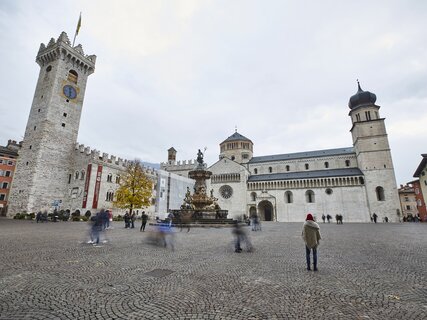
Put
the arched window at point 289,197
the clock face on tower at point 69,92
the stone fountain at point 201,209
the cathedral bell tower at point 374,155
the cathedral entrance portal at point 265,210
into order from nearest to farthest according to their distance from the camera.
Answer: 1. the stone fountain at point 201,209
2. the clock face on tower at point 69,92
3. the cathedral bell tower at point 374,155
4. the arched window at point 289,197
5. the cathedral entrance portal at point 265,210

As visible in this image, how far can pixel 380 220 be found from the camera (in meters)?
45.5

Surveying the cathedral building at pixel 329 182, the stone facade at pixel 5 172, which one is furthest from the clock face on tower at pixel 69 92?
the cathedral building at pixel 329 182

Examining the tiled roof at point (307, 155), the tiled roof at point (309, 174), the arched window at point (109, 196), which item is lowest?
the arched window at point (109, 196)

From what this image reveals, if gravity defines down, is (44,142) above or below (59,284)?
above

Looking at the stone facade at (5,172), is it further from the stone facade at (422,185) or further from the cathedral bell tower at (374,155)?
the stone facade at (422,185)

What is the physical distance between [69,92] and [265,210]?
1955 inches

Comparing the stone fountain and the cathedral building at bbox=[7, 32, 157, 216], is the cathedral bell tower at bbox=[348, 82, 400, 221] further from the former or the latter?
the cathedral building at bbox=[7, 32, 157, 216]

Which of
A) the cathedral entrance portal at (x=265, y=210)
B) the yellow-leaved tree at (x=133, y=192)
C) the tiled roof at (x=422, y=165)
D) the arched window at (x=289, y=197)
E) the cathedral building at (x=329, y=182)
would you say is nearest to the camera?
the yellow-leaved tree at (x=133, y=192)

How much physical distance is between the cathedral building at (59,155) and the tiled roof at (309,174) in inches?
1362

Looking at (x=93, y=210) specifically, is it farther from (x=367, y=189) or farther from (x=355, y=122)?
(x=355, y=122)

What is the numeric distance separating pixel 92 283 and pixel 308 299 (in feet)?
15.1

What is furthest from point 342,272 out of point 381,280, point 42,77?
→ point 42,77

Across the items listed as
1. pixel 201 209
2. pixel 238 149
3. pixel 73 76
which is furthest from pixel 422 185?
pixel 73 76

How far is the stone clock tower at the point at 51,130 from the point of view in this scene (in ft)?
118
